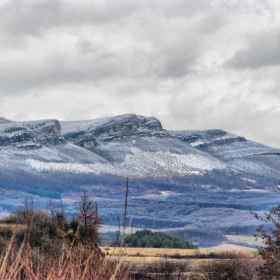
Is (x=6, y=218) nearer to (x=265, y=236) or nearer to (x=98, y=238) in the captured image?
(x=98, y=238)

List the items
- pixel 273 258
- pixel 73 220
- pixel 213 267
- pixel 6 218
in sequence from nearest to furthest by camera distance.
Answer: pixel 273 258 → pixel 73 220 → pixel 6 218 → pixel 213 267

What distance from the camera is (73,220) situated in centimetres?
7756

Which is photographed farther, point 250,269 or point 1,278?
point 250,269

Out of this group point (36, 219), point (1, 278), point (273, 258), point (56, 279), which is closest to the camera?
point (1, 278)

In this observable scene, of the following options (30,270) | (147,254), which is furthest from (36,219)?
(147,254)

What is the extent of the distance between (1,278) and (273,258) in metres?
37.0

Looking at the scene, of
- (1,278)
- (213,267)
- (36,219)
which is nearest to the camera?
A: (1,278)

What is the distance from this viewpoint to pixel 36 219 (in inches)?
2859

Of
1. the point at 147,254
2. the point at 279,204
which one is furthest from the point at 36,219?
the point at 147,254

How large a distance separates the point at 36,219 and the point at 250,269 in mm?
29679

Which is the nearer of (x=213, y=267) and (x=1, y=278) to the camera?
(x=1, y=278)

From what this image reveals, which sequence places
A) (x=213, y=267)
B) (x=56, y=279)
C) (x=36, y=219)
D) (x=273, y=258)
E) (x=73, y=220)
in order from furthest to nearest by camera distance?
(x=213, y=267), (x=73, y=220), (x=36, y=219), (x=273, y=258), (x=56, y=279)

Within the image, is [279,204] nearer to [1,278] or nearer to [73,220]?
[73,220]

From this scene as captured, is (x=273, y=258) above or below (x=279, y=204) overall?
below
